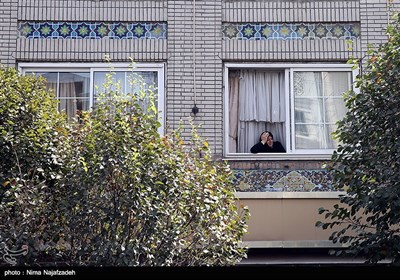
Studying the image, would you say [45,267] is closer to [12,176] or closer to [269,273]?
[12,176]

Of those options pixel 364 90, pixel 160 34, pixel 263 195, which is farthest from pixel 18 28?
pixel 364 90

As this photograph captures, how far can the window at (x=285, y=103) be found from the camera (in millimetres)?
15398

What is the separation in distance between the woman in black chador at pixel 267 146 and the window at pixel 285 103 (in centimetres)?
14

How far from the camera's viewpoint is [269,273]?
35.3 feet

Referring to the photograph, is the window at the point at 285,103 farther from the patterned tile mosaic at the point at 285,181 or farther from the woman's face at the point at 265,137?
the patterned tile mosaic at the point at 285,181

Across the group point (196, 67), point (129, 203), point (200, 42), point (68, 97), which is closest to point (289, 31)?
point (200, 42)

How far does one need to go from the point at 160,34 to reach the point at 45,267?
6.40 metres

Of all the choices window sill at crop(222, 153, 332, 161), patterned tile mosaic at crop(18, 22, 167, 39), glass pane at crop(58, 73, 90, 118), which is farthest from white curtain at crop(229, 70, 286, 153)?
glass pane at crop(58, 73, 90, 118)

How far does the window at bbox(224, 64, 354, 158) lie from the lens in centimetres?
1540

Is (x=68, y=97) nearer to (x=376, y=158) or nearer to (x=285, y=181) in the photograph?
(x=285, y=181)

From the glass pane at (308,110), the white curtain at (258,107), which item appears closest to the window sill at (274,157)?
the white curtain at (258,107)

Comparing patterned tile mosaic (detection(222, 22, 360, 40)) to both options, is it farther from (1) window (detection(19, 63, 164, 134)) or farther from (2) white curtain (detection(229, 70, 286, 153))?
(1) window (detection(19, 63, 164, 134))

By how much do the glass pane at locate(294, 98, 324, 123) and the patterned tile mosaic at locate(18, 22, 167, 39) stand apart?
8.64 feet

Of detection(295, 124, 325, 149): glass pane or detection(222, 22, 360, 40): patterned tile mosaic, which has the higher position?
detection(222, 22, 360, 40): patterned tile mosaic
